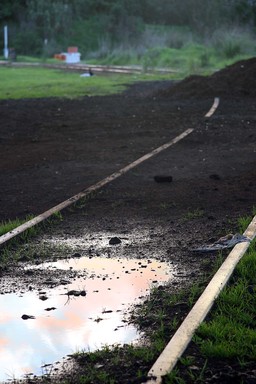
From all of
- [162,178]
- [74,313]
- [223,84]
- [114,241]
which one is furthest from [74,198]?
[223,84]

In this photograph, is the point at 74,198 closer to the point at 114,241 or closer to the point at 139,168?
the point at 114,241

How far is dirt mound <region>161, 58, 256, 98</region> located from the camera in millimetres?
22438

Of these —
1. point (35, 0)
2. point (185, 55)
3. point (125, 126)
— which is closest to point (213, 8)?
point (35, 0)

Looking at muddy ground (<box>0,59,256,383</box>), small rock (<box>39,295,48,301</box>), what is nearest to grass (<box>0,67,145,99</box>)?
muddy ground (<box>0,59,256,383</box>)

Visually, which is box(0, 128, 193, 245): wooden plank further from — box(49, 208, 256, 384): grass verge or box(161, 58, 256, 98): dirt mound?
box(161, 58, 256, 98): dirt mound

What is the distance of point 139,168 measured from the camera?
11594mm

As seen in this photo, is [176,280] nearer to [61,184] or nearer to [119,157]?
[61,184]

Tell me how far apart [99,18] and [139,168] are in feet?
213

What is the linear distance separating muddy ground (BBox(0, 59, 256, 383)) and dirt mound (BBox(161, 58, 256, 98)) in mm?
928

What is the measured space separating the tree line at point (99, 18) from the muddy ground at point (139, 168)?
4039 centimetres

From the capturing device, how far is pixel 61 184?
10.5 metres

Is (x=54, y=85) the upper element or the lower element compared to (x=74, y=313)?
lower

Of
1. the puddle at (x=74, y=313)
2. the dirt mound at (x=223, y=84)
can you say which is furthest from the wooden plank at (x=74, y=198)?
the dirt mound at (x=223, y=84)

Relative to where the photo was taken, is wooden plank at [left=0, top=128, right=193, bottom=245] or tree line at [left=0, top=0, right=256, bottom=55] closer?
wooden plank at [left=0, top=128, right=193, bottom=245]
